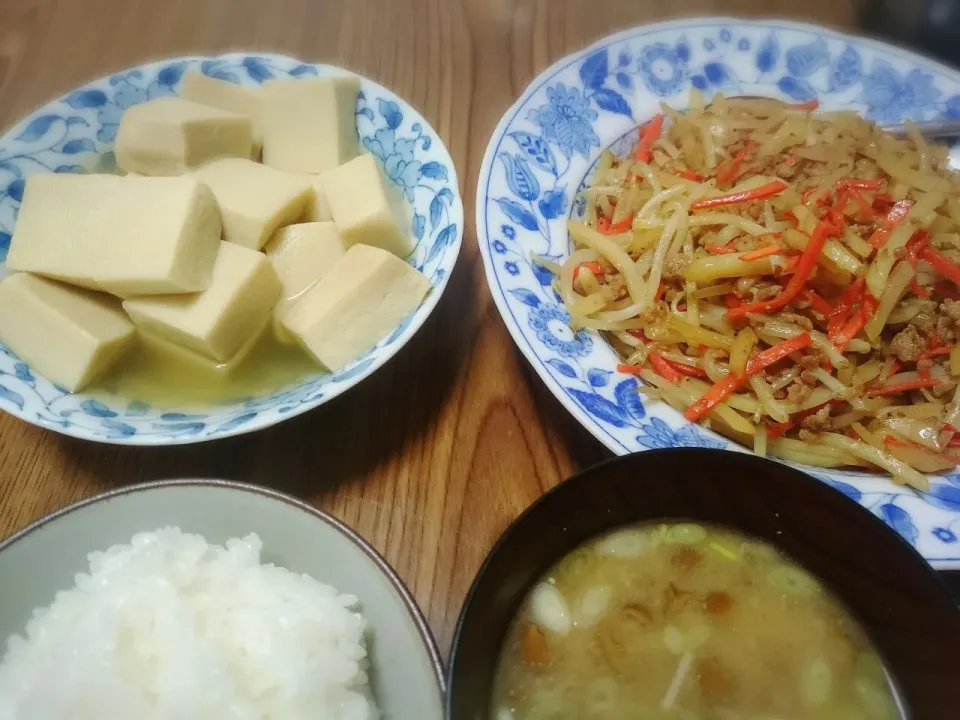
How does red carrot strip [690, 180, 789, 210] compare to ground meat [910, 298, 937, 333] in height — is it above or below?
above

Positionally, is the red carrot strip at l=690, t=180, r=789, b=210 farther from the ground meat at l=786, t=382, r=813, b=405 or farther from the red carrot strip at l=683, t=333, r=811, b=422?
the ground meat at l=786, t=382, r=813, b=405

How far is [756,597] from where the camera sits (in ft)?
4.13

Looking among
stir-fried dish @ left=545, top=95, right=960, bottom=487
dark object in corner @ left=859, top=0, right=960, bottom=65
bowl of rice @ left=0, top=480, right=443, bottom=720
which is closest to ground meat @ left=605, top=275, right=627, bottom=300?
stir-fried dish @ left=545, top=95, right=960, bottom=487

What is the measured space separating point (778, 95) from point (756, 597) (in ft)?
5.10

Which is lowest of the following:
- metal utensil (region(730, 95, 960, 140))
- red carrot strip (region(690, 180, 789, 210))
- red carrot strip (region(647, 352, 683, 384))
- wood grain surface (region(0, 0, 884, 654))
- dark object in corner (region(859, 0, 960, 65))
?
wood grain surface (region(0, 0, 884, 654))

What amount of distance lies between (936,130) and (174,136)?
81.5 inches

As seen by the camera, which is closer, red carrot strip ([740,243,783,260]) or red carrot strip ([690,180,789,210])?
red carrot strip ([740,243,783,260])

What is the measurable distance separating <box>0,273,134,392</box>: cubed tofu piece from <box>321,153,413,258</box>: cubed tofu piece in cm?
60

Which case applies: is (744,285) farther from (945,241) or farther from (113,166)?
(113,166)

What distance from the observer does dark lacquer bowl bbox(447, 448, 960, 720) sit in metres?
1.09

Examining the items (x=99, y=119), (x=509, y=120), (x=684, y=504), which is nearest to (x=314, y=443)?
(x=684, y=504)

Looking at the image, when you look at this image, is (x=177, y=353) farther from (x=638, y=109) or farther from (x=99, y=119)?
(x=638, y=109)

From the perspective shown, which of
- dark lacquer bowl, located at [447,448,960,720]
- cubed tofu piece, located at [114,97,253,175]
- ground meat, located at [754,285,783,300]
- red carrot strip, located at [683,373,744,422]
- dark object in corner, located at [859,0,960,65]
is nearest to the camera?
dark lacquer bowl, located at [447,448,960,720]

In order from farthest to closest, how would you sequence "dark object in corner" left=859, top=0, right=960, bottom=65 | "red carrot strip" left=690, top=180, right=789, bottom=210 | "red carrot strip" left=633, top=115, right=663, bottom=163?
1. "dark object in corner" left=859, top=0, right=960, bottom=65
2. "red carrot strip" left=633, top=115, right=663, bottom=163
3. "red carrot strip" left=690, top=180, right=789, bottom=210
